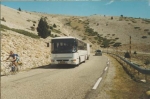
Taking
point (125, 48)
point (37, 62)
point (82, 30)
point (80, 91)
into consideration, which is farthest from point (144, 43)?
point (80, 91)

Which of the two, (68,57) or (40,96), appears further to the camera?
(68,57)

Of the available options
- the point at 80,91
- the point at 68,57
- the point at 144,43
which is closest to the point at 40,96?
the point at 80,91

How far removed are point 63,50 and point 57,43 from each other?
3.01 feet

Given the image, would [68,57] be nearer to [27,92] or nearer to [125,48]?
[27,92]

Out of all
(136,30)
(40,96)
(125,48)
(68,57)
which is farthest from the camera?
(136,30)

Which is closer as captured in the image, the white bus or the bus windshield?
the white bus

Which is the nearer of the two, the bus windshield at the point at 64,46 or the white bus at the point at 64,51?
the white bus at the point at 64,51

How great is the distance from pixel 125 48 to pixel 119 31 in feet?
79.6

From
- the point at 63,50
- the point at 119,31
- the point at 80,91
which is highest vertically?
the point at 119,31

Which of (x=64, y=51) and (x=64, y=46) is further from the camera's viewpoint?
(x=64, y=46)

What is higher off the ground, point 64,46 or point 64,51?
point 64,46

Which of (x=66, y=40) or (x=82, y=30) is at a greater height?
(x=82, y=30)

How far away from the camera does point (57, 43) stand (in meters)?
20.0

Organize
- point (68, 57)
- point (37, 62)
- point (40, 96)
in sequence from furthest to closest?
point (37, 62)
point (68, 57)
point (40, 96)
